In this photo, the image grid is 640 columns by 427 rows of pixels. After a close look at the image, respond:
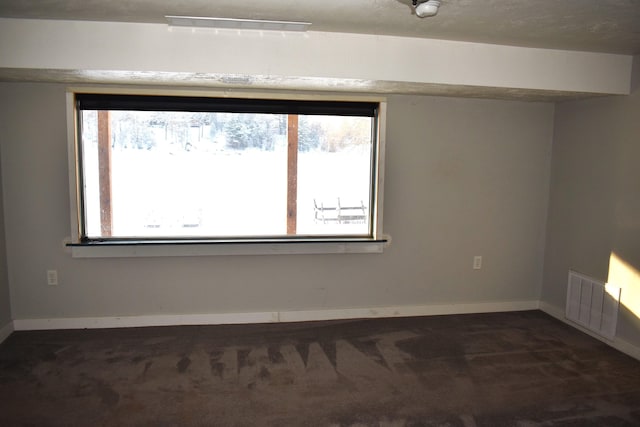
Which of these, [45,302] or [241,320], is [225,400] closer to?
[241,320]

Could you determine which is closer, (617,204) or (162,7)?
(162,7)

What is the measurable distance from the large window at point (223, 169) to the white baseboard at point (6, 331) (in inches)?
34.1

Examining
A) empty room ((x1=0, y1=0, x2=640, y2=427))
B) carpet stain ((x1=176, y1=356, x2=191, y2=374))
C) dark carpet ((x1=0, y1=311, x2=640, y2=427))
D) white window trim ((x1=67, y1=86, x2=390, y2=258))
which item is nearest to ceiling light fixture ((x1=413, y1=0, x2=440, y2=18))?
empty room ((x1=0, y1=0, x2=640, y2=427))

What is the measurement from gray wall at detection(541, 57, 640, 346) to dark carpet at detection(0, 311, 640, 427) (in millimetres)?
494

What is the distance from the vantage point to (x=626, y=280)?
3.31 metres

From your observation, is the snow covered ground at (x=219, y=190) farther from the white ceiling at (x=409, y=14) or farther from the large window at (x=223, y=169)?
the white ceiling at (x=409, y=14)

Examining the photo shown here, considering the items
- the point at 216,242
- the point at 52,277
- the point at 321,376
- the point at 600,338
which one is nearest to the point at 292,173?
the point at 216,242

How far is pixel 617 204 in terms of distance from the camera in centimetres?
339

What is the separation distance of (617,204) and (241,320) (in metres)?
3.08

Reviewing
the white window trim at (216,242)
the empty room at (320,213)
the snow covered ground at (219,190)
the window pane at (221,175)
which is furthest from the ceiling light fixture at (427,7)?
the snow covered ground at (219,190)

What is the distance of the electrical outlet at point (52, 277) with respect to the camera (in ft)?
11.6

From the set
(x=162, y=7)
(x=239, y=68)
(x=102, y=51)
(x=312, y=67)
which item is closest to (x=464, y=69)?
(x=312, y=67)

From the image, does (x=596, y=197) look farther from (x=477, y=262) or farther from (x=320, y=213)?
(x=320, y=213)

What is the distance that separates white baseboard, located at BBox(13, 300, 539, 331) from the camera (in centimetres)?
359
